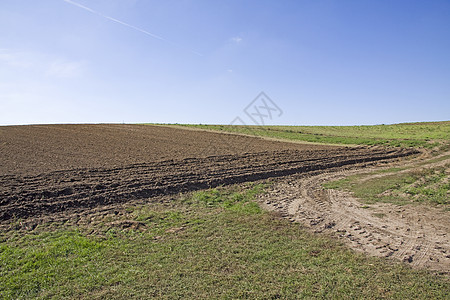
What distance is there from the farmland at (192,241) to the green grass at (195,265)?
24mm

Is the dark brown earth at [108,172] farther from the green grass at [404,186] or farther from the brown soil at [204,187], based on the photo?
the green grass at [404,186]

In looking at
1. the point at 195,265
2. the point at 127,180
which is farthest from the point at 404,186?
the point at 127,180

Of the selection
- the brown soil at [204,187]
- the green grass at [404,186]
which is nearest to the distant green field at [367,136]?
the brown soil at [204,187]

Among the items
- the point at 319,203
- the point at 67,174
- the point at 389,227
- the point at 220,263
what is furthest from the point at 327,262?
the point at 67,174

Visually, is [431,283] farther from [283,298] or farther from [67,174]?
[67,174]

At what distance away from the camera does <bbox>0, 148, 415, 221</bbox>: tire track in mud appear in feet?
33.1

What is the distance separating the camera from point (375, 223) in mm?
8547

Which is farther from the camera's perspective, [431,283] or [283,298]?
[431,283]

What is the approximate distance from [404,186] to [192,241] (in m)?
10.7

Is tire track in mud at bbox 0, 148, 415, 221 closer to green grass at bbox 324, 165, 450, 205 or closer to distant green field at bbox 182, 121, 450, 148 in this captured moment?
green grass at bbox 324, 165, 450, 205

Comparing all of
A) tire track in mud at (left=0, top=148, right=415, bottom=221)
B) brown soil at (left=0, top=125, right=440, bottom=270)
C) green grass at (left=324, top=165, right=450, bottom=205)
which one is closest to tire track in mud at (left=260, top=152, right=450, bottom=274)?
brown soil at (left=0, top=125, right=440, bottom=270)

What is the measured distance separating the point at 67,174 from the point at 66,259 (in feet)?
28.3

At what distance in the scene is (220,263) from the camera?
5.93 m

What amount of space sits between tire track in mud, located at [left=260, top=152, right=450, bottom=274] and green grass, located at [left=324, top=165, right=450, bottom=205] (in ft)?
2.87
